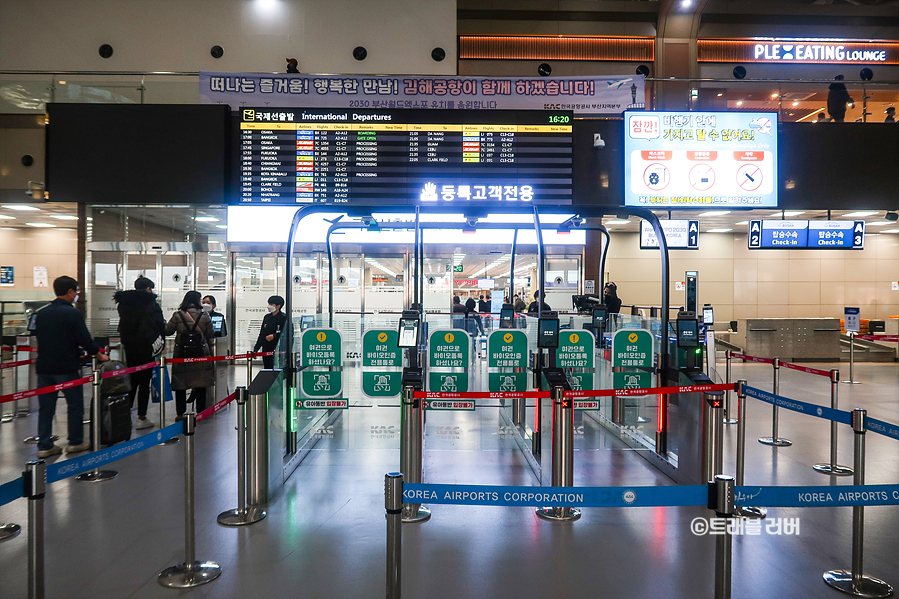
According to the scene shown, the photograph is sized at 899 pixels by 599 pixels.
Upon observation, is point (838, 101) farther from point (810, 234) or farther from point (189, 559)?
point (189, 559)

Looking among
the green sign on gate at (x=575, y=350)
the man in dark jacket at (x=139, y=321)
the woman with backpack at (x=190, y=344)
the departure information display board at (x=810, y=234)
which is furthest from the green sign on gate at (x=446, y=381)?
the departure information display board at (x=810, y=234)

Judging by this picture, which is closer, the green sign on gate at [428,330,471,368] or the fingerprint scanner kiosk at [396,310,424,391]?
the fingerprint scanner kiosk at [396,310,424,391]

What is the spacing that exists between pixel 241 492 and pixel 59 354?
107 inches

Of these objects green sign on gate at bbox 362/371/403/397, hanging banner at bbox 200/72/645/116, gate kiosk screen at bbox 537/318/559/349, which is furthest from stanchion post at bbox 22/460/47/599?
hanging banner at bbox 200/72/645/116

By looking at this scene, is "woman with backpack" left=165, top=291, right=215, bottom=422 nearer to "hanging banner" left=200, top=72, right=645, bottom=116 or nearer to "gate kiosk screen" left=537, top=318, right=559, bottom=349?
"hanging banner" left=200, top=72, right=645, bottom=116

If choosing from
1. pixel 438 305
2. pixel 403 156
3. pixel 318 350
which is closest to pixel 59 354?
pixel 318 350

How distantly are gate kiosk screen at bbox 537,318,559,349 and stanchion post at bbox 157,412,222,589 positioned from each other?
283 cm

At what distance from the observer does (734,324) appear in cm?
1227

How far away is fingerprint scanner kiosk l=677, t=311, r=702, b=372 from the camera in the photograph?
4761 millimetres

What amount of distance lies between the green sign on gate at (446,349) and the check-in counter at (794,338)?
11319 millimetres

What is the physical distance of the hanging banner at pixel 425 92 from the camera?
22.5 feet

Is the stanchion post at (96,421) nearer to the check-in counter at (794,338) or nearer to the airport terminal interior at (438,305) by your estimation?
the airport terminal interior at (438,305)

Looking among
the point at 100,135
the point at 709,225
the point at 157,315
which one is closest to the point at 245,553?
the point at 157,315

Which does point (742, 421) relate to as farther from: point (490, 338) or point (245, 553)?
point (245, 553)
